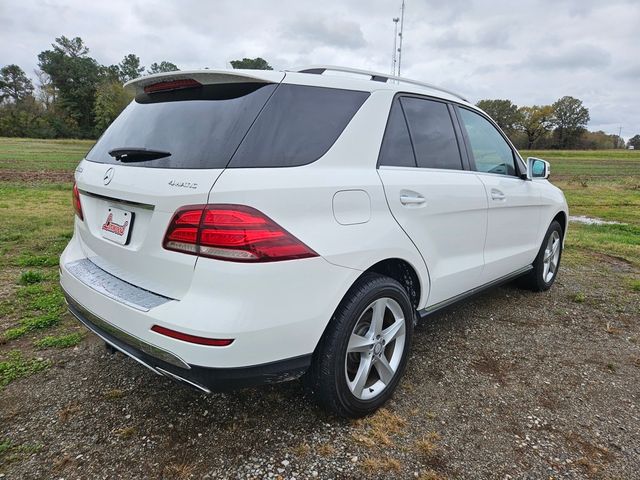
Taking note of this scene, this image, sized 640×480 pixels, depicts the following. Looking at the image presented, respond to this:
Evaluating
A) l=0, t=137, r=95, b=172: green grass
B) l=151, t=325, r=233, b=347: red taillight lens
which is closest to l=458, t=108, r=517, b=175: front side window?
l=151, t=325, r=233, b=347: red taillight lens

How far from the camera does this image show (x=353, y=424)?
2264 mm

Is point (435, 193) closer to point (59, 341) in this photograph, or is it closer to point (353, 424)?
point (353, 424)

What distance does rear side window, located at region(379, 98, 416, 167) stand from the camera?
2.36 meters

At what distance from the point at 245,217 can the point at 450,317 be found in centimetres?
261

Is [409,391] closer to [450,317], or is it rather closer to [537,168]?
[450,317]

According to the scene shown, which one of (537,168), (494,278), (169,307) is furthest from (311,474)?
(537,168)

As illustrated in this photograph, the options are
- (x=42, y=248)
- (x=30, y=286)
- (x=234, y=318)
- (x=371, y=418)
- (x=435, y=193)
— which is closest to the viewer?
(x=234, y=318)

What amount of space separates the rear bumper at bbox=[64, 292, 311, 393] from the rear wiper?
2.60 ft

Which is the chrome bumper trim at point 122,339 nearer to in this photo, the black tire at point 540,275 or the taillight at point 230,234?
the taillight at point 230,234

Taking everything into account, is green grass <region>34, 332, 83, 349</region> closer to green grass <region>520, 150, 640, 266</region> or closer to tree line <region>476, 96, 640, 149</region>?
green grass <region>520, 150, 640, 266</region>

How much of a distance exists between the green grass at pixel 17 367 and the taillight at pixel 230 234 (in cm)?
173

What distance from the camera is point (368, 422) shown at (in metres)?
2.29

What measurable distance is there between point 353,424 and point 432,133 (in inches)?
73.3

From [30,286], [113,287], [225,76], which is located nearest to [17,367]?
[113,287]
